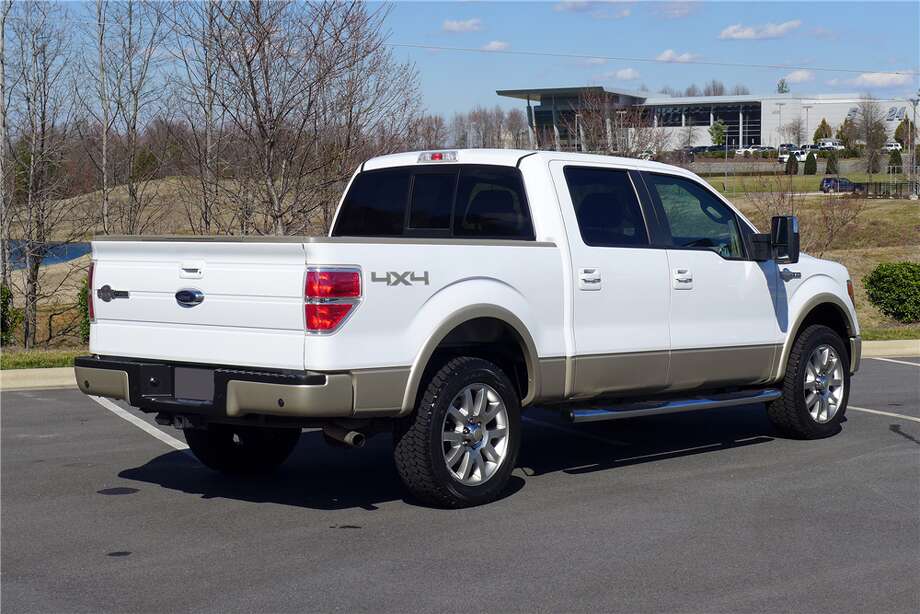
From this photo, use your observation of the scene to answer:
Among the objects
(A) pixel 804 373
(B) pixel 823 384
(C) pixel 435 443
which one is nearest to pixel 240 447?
(C) pixel 435 443

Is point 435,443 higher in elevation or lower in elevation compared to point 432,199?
lower

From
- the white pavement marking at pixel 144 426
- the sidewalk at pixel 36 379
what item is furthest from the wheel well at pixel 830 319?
the sidewalk at pixel 36 379

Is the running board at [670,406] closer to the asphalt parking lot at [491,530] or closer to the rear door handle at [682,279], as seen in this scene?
the asphalt parking lot at [491,530]

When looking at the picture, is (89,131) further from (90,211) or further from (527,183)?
(527,183)

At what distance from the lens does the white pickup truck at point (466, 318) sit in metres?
6.45

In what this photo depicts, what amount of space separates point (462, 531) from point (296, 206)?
10.0 metres

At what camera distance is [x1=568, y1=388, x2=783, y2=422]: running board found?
780 centimetres

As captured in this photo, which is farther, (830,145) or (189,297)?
(830,145)

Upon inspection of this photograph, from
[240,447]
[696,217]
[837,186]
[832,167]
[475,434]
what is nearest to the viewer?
[475,434]

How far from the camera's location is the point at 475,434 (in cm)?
713

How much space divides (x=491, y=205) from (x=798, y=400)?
3131 mm

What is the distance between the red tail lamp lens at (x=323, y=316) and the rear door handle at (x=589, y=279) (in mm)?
1967

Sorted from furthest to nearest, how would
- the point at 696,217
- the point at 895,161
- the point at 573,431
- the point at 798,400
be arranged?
the point at 895,161
the point at 573,431
the point at 798,400
the point at 696,217

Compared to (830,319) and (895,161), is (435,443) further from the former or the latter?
(895,161)
